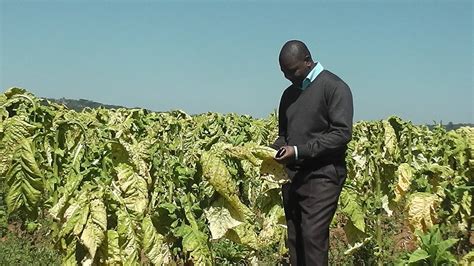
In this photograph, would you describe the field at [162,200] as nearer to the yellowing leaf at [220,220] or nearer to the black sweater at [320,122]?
the yellowing leaf at [220,220]

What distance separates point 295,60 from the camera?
3.62 m

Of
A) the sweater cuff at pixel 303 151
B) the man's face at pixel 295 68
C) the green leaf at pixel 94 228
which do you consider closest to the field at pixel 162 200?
the green leaf at pixel 94 228

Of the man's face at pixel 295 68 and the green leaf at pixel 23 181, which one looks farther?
the man's face at pixel 295 68

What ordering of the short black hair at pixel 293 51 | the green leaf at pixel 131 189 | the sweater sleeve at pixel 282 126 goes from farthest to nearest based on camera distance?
the sweater sleeve at pixel 282 126 → the short black hair at pixel 293 51 → the green leaf at pixel 131 189

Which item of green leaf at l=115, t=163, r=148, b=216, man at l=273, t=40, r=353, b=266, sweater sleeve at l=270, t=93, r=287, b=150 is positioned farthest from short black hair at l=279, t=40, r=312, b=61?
green leaf at l=115, t=163, r=148, b=216

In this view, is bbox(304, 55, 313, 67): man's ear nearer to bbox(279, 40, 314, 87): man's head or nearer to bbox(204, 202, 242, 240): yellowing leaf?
bbox(279, 40, 314, 87): man's head

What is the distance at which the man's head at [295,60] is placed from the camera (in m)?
3.62

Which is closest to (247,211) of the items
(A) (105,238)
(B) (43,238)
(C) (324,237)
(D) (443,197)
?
(C) (324,237)

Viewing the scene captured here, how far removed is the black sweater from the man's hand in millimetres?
50

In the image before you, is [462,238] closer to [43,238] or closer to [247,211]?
[247,211]

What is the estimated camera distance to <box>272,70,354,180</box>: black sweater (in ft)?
11.6

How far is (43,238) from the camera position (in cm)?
654

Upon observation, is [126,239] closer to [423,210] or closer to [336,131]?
[336,131]

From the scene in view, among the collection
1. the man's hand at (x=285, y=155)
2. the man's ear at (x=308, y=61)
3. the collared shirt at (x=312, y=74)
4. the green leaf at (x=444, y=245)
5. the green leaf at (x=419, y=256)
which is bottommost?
the green leaf at (x=419, y=256)
